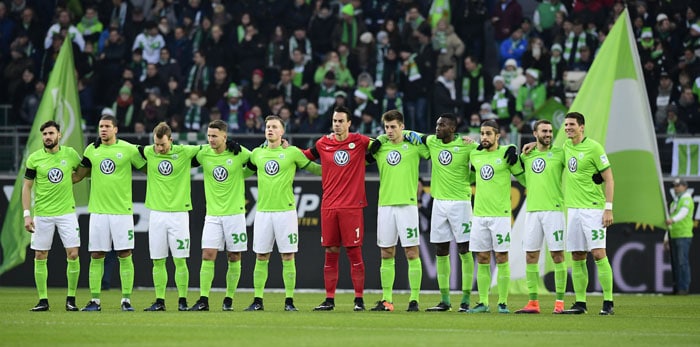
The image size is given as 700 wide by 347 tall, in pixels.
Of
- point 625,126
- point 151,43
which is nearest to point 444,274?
point 625,126

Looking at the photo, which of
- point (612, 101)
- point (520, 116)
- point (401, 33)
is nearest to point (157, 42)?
point (401, 33)

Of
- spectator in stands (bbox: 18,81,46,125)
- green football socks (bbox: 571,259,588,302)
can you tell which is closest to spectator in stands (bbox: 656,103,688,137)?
green football socks (bbox: 571,259,588,302)

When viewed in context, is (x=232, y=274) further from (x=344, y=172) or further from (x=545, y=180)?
(x=545, y=180)

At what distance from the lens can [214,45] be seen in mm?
30062

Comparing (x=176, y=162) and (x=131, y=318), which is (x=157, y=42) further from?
(x=131, y=318)

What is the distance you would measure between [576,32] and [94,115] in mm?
10922

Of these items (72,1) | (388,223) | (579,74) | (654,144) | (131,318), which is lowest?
(131,318)

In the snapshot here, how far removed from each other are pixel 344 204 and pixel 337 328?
3.39 meters

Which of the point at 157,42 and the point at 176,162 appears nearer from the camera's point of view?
the point at 176,162

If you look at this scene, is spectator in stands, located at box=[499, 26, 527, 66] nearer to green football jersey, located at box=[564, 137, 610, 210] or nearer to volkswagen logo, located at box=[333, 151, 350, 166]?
green football jersey, located at box=[564, 137, 610, 210]

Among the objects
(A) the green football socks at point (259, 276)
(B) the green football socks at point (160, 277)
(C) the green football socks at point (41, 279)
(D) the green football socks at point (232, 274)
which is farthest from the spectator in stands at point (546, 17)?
(C) the green football socks at point (41, 279)

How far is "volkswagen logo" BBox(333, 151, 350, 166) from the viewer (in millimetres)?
18688

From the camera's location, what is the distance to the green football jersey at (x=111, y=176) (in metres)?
18.5

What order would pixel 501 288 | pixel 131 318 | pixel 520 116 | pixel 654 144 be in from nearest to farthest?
pixel 131 318, pixel 501 288, pixel 654 144, pixel 520 116
